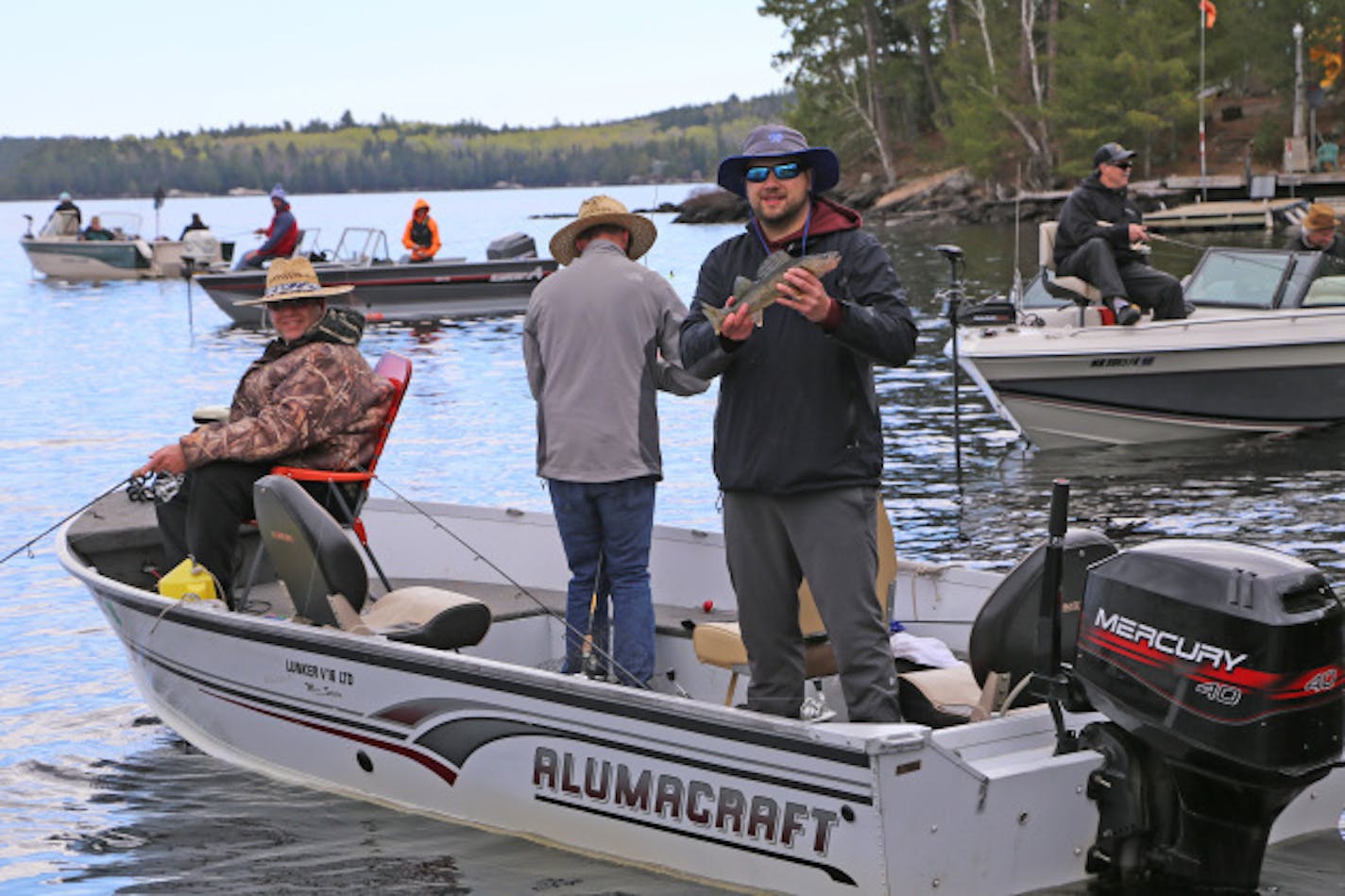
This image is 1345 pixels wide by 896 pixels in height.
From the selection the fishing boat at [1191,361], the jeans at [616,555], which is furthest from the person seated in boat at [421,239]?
the jeans at [616,555]

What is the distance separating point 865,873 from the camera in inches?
204

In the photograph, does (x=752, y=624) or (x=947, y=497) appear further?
(x=947, y=497)

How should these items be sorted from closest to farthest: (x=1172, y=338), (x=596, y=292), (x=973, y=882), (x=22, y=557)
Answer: (x=973, y=882) → (x=596, y=292) → (x=22, y=557) → (x=1172, y=338)

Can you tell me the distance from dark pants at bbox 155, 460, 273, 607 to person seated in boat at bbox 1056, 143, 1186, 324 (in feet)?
24.7

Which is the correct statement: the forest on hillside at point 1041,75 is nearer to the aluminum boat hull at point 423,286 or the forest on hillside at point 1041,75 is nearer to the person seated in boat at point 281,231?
the aluminum boat hull at point 423,286

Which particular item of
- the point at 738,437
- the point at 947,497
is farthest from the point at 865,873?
the point at 947,497

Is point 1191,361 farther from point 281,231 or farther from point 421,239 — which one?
point 421,239

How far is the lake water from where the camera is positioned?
659 centimetres

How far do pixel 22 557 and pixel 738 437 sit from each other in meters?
9.00

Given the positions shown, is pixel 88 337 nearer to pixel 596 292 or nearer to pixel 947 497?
pixel 947 497

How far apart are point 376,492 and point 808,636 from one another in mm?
8206

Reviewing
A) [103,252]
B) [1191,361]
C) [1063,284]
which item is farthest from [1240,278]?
[103,252]

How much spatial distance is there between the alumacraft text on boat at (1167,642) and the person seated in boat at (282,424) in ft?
11.4

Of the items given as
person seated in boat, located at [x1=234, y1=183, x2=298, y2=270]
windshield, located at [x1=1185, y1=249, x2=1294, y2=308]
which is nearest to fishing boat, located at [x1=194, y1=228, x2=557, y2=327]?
person seated in boat, located at [x1=234, y1=183, x2=298, y2=270]
